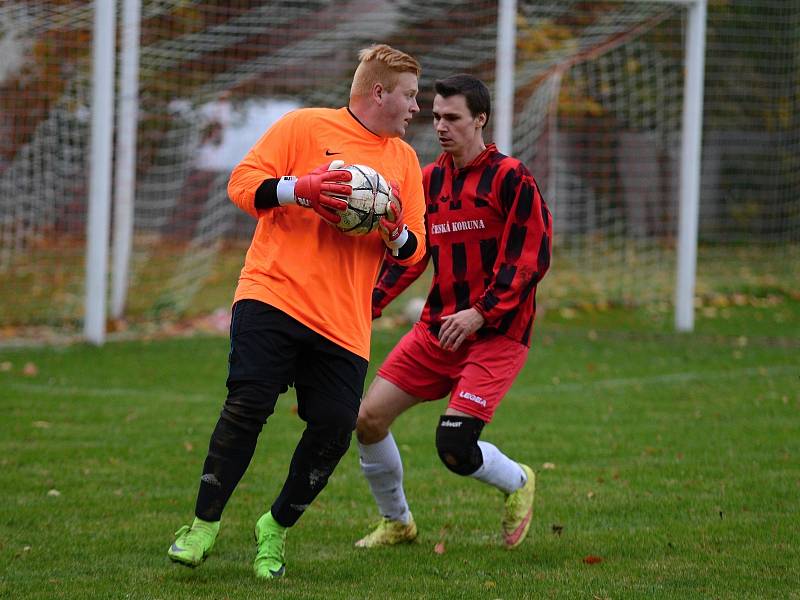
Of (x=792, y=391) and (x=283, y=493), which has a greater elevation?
(x=283, y=493)

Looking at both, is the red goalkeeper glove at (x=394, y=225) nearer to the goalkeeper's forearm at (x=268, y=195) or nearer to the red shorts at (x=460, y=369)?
the goalkeeper's forearm at (x=268, y=195)

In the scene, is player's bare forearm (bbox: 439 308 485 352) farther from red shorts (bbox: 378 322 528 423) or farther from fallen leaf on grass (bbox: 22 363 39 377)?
fallen leaf on grass (bbox: 22 363 39 377)

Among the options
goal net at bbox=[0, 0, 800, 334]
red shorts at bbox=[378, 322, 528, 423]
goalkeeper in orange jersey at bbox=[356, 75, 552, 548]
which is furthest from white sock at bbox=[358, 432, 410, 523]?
goal net at bbox=[0, 0, 800, 334]

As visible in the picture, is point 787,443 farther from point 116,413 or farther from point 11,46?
point 11,46

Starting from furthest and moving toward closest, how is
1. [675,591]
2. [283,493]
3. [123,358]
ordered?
[123,358] → [283,493] → [675,591]

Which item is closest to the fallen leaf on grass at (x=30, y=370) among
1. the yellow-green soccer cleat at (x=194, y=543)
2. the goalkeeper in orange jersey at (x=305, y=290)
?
the goalkeeper in orange jersey at (x=305, y=290)

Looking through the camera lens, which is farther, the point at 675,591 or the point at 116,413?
the point at 116,413

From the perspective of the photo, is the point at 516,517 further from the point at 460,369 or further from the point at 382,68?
the point at 382,68

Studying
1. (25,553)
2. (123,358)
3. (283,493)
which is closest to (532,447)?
(283,493)

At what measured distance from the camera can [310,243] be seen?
14.7 ft

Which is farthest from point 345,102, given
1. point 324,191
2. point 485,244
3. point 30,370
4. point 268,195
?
point 324,191

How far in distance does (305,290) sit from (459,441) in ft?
3.49

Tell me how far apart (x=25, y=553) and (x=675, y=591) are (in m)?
2.65

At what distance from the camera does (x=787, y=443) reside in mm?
7348
